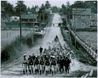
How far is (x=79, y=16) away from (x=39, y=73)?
20947mm

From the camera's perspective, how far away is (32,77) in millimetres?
9633

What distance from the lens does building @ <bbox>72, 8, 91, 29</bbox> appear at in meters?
28.4

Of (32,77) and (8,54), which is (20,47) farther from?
(32,77)

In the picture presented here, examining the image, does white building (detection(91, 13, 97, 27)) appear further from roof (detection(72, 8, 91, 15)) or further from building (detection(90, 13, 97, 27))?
roof (detection(72, 8, 91, 15))

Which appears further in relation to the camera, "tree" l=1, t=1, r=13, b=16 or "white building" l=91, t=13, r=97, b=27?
"white building" l=91, t=13, r=97, b=27

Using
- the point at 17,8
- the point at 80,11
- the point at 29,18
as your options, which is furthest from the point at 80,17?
the point at 17,8

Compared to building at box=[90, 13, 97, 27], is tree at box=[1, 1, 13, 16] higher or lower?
higher

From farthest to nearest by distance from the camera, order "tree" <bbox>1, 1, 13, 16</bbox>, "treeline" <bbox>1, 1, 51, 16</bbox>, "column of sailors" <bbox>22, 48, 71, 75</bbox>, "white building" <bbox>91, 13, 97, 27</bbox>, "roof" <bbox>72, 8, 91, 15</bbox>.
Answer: "white building" <bbox>91, 13, 97, 27</bbox> < "tree" <bbox>1, 1, 13, 16</bbox> < "roof" <bbox>72, 8, 91, 15</bbox> < "treeline" <bbox>1, 1, 51, 16</bbox> < "column of sailors" <bbox>22, 48, 71, 75</bbox>

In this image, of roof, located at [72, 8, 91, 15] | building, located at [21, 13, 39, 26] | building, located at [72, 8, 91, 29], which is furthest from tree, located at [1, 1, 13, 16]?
building, located at [72, 8, 91, 29]

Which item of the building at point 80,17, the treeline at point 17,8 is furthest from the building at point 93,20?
the treeline at point 17,8

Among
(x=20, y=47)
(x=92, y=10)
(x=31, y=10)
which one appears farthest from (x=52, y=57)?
(x=92, y=10)

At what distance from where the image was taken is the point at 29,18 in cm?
2681

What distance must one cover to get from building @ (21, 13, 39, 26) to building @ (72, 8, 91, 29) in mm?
2822

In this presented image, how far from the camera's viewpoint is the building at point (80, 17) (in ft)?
93.3
